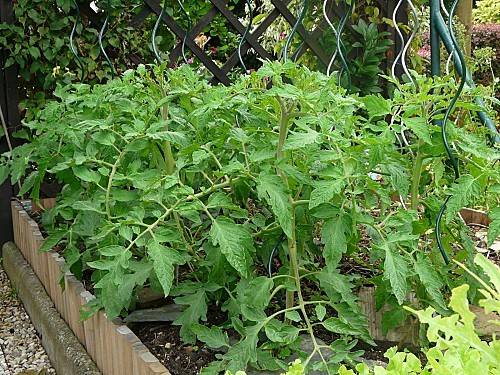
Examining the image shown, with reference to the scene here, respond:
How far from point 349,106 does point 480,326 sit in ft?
2.92

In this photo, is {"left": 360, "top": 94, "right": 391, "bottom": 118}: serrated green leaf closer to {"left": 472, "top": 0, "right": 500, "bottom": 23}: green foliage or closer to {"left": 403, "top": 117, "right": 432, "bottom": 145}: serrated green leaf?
{"left": 403, "top": 117, "right": 432, "bottom": 145}: serrated green leaf

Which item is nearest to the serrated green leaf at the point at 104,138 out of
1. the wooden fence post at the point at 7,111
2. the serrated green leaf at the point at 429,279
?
the serrated green leaf at the point at 429,279

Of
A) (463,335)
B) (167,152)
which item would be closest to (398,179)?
(167,152)

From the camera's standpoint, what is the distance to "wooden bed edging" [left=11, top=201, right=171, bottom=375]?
79.0 inches

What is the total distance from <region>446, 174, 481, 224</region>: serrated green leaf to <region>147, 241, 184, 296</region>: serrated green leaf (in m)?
0.68

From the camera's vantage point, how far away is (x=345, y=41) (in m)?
5.06

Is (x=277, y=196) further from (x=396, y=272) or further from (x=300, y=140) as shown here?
(x=396, y=272)

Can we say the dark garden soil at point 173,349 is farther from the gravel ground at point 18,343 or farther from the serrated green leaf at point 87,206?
the gravel ground at point 18,343

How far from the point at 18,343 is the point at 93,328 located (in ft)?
3.01

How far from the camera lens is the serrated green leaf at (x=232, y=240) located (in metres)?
1.72

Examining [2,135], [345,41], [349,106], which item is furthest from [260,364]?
[345,41]

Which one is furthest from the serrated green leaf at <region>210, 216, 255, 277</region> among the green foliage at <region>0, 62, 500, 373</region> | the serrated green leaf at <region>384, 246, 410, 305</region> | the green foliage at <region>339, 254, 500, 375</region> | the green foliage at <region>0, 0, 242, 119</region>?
the green foliage at <region>0, 0, 242, 119</region>

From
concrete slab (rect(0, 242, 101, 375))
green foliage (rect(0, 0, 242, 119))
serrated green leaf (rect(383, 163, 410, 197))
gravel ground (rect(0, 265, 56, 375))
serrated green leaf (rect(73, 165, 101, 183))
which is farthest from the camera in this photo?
green foliage (rect(0, 0, 242, 119))

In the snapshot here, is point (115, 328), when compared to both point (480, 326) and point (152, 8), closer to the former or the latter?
point (480, 326)
